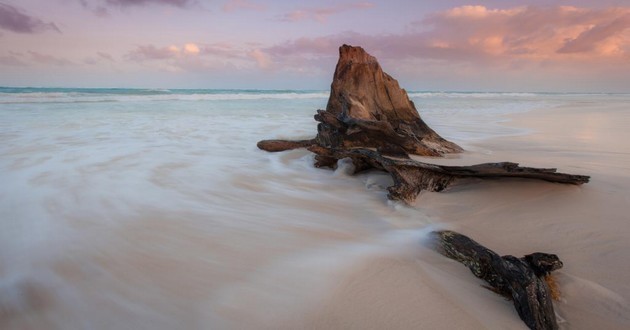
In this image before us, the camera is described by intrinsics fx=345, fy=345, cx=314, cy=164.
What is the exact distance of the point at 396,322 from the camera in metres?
1.53

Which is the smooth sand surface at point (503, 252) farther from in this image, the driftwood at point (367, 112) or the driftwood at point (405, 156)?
the driftwood at point (367, 112)

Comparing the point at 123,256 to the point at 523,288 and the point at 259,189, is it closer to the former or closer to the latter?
the point at 259,189

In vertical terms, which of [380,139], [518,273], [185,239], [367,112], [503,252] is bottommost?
[185,239]

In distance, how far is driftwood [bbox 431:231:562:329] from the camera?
1.45 meters

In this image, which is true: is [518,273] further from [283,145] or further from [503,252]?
[283,145]

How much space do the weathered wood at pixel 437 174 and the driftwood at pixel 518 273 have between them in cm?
100

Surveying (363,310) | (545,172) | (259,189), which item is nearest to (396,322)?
(363,310)

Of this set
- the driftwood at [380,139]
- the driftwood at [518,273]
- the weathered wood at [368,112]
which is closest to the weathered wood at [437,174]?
the driftwood at [380,139]

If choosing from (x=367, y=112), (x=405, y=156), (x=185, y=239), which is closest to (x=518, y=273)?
(x=185, y=239)

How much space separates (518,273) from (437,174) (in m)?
1.77

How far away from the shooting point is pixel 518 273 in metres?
1.54

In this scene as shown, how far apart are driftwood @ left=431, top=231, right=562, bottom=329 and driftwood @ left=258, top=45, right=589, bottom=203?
1.01 meters

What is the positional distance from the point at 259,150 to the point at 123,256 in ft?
12.6

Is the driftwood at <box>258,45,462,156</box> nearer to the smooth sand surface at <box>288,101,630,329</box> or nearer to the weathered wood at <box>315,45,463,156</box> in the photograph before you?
the weathered wood at <box>315,45,463,156</box>
